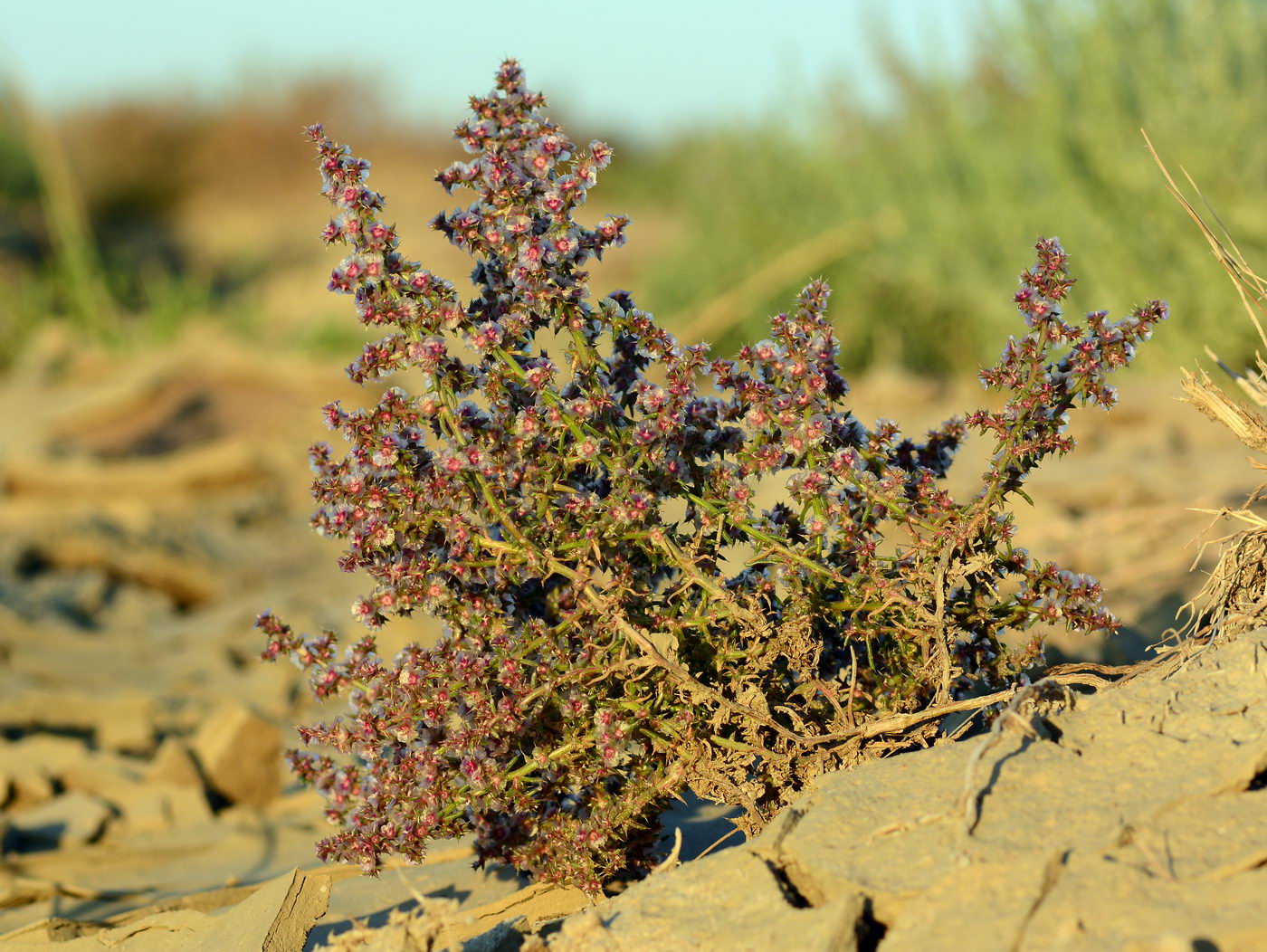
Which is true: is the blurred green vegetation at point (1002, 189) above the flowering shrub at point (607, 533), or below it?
above

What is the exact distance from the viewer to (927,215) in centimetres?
1097

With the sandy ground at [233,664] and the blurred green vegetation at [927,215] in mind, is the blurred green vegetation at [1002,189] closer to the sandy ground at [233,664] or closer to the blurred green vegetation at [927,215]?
the blurred green vegetation at [927,215]

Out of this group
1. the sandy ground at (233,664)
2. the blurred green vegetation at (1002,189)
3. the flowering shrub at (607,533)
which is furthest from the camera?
the blurred green vegetation at (1002,189)

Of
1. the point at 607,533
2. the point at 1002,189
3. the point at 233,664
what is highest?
the point at 1002,189

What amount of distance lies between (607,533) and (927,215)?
29.9ft

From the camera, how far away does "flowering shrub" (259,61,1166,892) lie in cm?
250

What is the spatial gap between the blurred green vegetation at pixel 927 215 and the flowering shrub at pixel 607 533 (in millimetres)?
5455

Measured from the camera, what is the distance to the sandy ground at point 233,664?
2.15 metres

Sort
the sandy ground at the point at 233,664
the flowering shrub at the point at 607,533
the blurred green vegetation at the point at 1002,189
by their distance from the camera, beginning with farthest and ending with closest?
the blurred green vegetation at the point at 1002,189, the flowering shrub at the point at 607,533, the sandy ground at the point at 233,664

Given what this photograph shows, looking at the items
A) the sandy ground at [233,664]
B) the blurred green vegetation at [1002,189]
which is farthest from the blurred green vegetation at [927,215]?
the sandy ground at [233,664]

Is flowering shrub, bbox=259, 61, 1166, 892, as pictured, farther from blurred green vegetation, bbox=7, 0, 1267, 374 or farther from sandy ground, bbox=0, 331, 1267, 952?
blurred green vegetation, bbox=7, 0, 1267, 374

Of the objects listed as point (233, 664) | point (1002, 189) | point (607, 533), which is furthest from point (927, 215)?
point (607, 533)

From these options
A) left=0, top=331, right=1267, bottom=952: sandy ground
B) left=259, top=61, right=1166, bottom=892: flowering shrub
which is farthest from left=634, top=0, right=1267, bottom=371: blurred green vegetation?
left=259, top=61, right=1166, bottom=892: flowering shrub

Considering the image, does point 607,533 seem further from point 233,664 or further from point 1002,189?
point 1002,189
